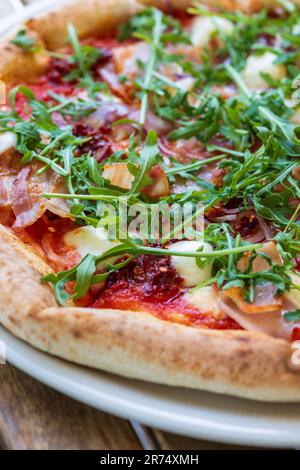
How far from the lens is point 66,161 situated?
3223mm

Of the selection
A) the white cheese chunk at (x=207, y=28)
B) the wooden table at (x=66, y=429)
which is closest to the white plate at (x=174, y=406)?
the wooden table at (x=66, y=429)

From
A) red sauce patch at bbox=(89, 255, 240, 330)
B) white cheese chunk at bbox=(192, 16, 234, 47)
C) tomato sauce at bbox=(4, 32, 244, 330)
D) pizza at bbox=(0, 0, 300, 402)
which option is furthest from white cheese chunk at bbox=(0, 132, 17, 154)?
white cheese chunk at bbox=(192, 16, 234, 47)

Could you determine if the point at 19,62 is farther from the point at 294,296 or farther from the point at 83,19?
the point at 294,296

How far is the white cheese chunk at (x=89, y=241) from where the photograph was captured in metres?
2.93

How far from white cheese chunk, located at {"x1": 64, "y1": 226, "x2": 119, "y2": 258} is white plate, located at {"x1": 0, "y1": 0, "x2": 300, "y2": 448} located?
0.58 metres

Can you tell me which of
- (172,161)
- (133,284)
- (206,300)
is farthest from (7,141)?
(206,300)

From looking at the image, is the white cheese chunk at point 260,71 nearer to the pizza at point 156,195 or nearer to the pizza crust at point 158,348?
the pizza at point 156,195

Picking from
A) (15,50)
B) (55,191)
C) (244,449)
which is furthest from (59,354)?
(15,50)

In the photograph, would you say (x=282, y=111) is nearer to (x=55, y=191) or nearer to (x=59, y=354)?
(x=55, y=191)

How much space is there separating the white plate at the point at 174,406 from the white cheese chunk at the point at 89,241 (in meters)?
0.58

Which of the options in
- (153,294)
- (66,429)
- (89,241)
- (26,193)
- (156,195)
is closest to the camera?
(66,429)

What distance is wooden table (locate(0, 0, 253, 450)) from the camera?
8.03 feet

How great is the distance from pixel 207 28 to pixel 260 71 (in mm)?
628

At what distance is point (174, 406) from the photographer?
7.70ft
